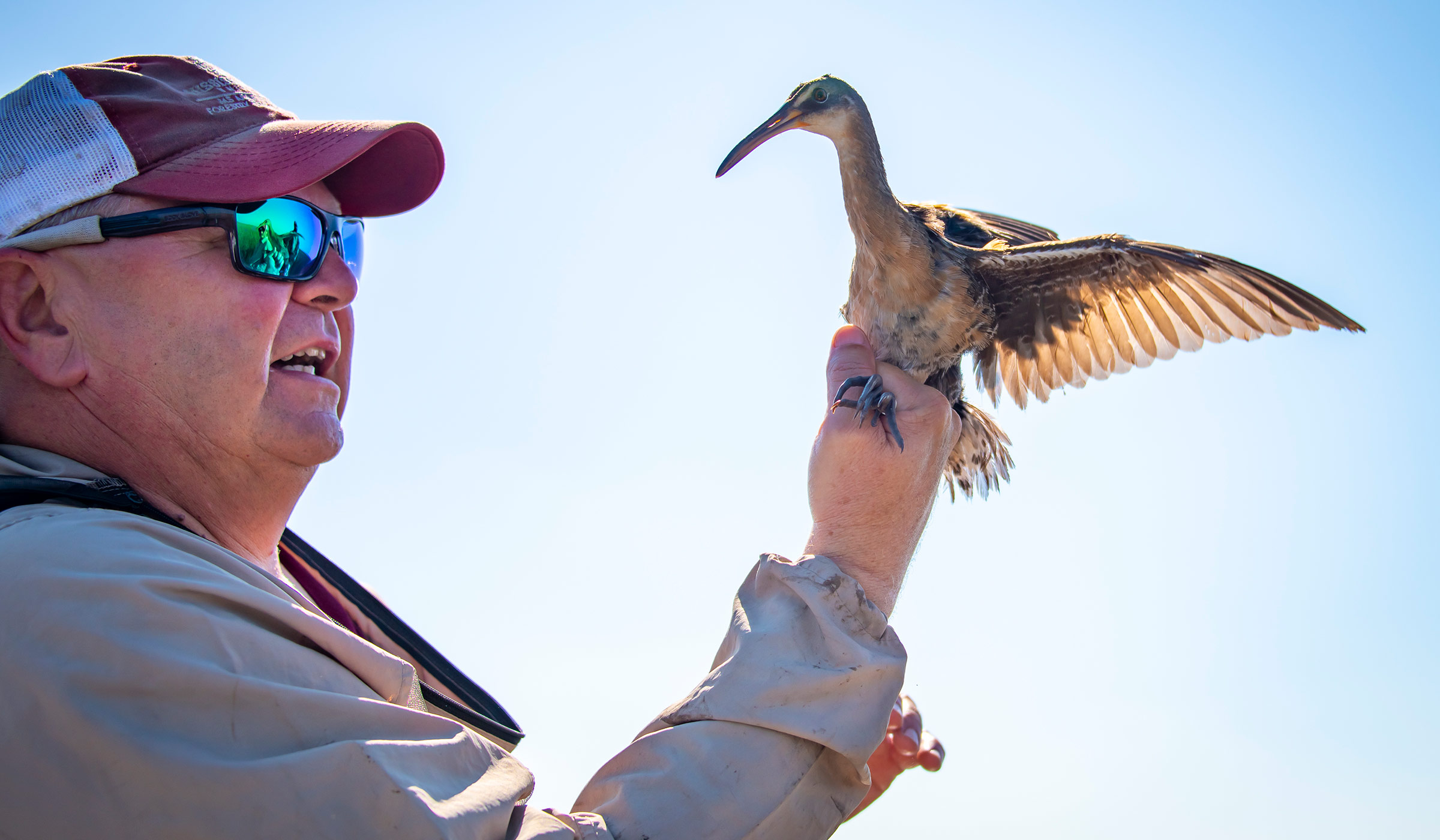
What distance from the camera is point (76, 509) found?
5.13 ft

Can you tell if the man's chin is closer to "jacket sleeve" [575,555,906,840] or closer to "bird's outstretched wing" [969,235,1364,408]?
"jacket sleeve" [575,555,906,840]

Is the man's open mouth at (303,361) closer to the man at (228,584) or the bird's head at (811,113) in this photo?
the man at (228,584)

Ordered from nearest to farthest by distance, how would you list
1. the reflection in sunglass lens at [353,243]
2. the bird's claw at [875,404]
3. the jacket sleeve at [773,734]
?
1. the jacket sleeve at [773,734]
2. the reflection in sunglass lens at [353,243]
3. the bird's claw at [875,404]

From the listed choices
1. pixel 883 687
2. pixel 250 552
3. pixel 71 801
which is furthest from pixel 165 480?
pixel 883 687

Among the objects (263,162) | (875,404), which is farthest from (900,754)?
(263,162)

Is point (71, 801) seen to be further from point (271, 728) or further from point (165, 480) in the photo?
point (165, 480)

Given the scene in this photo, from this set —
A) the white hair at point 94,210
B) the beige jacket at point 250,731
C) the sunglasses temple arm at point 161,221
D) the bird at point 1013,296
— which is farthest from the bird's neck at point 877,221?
the white hair at point 94,210

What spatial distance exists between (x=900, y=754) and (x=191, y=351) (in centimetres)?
225

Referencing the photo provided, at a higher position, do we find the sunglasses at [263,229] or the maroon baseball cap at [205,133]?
the maroon baseball cap at [205,133]

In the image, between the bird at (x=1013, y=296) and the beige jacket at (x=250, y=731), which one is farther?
the bird at (x=1013, y=296)

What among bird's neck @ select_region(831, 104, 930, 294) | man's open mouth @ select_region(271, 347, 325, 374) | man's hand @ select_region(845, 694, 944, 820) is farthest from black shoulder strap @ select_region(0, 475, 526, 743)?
bird's neck @ select_region(831, 104, 930, 294)

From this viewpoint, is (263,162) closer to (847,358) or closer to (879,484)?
(879,484)

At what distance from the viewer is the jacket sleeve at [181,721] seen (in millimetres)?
1274

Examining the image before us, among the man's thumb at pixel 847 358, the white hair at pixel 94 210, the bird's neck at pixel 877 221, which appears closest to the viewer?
the white hair at pixel 94 210
